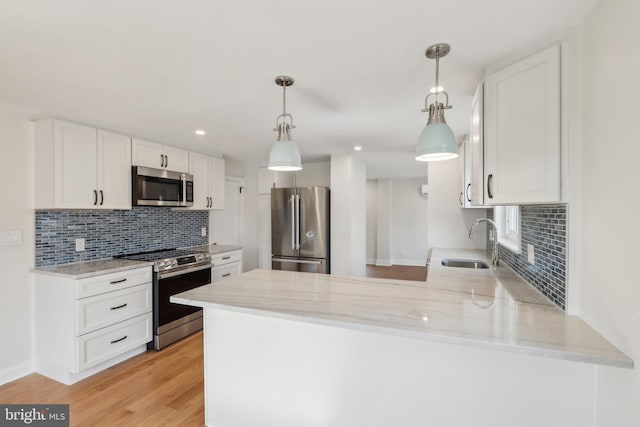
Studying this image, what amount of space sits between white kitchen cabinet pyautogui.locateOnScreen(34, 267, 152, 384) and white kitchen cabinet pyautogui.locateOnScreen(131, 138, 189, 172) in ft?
3.75

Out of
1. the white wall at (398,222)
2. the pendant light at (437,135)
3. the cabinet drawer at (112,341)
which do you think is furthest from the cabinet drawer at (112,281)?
the white wall at (398,222)

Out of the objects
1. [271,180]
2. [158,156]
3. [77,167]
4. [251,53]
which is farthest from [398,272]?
[251,53]

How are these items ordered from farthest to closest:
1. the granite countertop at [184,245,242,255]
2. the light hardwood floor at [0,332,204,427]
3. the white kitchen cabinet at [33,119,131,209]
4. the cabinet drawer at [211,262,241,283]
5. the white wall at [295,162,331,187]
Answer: the white wall at [295,162,331,187], the granite countertop at [184,245,242,255], the cabinet drawer at [211,262,241,283], the white kitchen cabinet at [33,119,131,209], the light hardwood floor at [0,332,204,427]

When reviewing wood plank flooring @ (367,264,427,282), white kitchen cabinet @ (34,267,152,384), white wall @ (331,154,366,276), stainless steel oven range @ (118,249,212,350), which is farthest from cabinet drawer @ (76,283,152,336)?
wood plank flooring @ (367,264,427,282)

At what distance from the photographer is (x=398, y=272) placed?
6.57 metres

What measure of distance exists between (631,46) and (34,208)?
3765 mm

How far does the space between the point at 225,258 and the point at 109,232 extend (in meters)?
1.25

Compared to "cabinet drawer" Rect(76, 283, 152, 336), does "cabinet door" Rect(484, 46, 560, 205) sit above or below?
above

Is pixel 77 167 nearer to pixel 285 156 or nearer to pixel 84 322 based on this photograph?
pixel 84 322

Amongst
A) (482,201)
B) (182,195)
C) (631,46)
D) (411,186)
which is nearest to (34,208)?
(182,195)

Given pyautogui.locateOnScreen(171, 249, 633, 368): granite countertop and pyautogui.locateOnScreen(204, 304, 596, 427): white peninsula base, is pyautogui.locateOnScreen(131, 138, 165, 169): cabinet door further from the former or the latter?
pyautogui.locateOnScreen(204, 304, 596, 427): white peninsula base

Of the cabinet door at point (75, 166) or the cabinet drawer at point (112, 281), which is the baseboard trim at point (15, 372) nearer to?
the cabinet drawer at point (112, 281)

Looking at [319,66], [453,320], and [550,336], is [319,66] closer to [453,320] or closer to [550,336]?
[453,320]

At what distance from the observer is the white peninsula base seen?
1.26 meters
